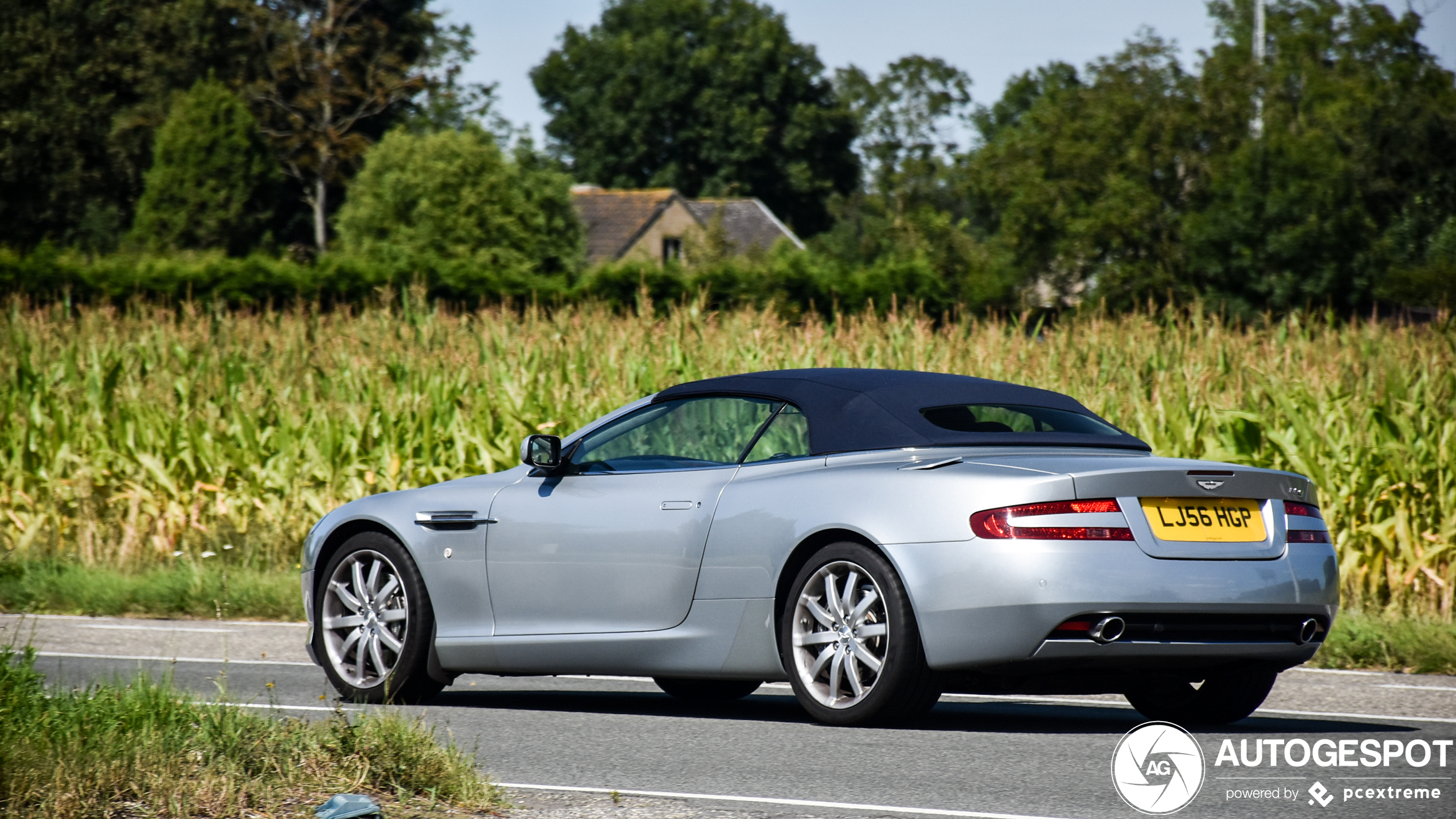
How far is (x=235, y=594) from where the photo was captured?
12.9m

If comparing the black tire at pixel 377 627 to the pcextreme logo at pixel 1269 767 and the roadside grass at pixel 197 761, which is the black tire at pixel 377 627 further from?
the pcextreme logo at pixel 1269 767

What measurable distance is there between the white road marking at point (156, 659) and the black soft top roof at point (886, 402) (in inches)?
129

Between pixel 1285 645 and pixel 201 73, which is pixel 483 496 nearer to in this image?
pixel 1285 645

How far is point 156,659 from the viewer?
1021cm

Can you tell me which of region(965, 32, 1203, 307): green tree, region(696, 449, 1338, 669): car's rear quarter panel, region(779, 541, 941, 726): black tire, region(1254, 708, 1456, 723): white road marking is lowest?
region(1254, 708, 1456, 723): white road marking

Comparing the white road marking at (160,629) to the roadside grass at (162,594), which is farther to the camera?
the roadside grass at (162,594)

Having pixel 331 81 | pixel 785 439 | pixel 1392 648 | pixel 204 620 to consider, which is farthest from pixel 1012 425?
pixel 331 81

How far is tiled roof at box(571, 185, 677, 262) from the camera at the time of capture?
7938 centimetres

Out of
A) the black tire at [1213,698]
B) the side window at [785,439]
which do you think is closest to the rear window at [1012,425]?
the side window at [785,439]

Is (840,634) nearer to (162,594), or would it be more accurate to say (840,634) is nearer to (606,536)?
(606,536)

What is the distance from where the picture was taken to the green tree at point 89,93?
62562mm

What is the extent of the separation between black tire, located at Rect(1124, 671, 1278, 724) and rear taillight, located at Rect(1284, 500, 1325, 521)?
2.06 ft

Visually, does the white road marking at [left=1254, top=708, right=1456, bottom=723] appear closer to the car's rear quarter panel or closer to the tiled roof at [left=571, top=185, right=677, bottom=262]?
the car's rear quarter panel

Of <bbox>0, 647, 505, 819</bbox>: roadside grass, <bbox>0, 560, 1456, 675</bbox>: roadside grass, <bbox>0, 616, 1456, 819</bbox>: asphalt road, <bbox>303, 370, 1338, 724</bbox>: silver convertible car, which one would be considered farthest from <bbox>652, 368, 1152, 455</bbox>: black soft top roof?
<bbox>0, 560, 1456, 675</bbox>: roadside grass
